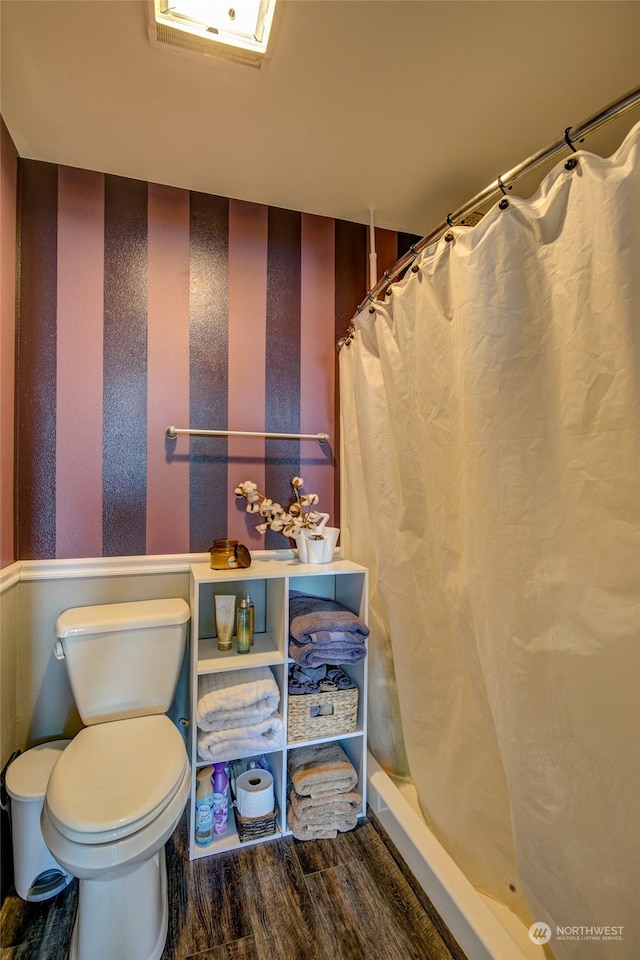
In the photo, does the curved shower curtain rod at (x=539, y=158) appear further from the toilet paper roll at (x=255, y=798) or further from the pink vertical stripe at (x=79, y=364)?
the toilet paper roll at (x=255, y=798)

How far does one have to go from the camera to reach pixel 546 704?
862mm

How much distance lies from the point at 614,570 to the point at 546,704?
332 mm

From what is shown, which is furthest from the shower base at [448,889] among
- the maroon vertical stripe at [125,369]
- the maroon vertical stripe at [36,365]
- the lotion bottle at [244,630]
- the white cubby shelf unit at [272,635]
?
the maroon vertical stripe at [36,365]

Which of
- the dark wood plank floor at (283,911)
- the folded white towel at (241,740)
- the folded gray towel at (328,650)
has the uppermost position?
the folded gray towel at (328,650)

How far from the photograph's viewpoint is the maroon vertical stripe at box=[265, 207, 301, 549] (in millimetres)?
1796

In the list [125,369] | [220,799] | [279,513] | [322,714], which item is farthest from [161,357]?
[220,799]

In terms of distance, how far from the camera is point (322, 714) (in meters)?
1.51

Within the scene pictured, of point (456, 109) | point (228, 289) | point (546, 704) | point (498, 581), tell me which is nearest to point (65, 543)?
point (228, 289)

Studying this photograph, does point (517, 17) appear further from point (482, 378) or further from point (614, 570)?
point (614, 570)

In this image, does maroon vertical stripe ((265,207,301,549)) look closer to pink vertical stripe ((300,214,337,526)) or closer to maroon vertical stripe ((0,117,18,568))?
pink vertical stripe ((300,214,337,526))

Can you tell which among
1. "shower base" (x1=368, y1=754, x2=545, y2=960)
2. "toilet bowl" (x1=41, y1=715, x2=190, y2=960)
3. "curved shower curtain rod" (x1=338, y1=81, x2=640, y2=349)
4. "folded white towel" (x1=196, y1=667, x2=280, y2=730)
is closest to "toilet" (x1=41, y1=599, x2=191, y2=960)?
"toilet bowl" (x1=41, y1=715, x2=190, y2=960)

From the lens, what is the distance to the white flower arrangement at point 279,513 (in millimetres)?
1663

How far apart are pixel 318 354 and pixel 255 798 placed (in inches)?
69.1

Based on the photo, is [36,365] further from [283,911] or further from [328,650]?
[283,911]
